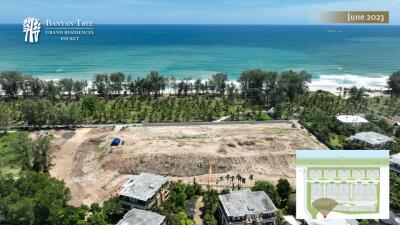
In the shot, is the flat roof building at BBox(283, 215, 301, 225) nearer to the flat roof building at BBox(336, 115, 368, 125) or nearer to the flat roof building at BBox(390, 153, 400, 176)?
the flat roof building at BBox(390, 153, 400, 176)

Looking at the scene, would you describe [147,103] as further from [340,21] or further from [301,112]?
[340,21]

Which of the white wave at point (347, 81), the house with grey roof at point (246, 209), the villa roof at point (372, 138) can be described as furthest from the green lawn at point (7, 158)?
the white wave at point (347, 81)

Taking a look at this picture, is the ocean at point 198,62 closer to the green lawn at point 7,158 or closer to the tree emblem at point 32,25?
the tree emblem at point 32,25

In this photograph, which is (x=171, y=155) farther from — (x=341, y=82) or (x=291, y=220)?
(x=341, y=82)

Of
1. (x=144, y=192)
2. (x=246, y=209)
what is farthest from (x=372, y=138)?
(x=144, y=192)

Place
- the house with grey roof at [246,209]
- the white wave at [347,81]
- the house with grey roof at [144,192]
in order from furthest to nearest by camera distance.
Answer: the white wave at [347,81], the house with grey roof at [144,192], the house with grey roof at [246,209]
